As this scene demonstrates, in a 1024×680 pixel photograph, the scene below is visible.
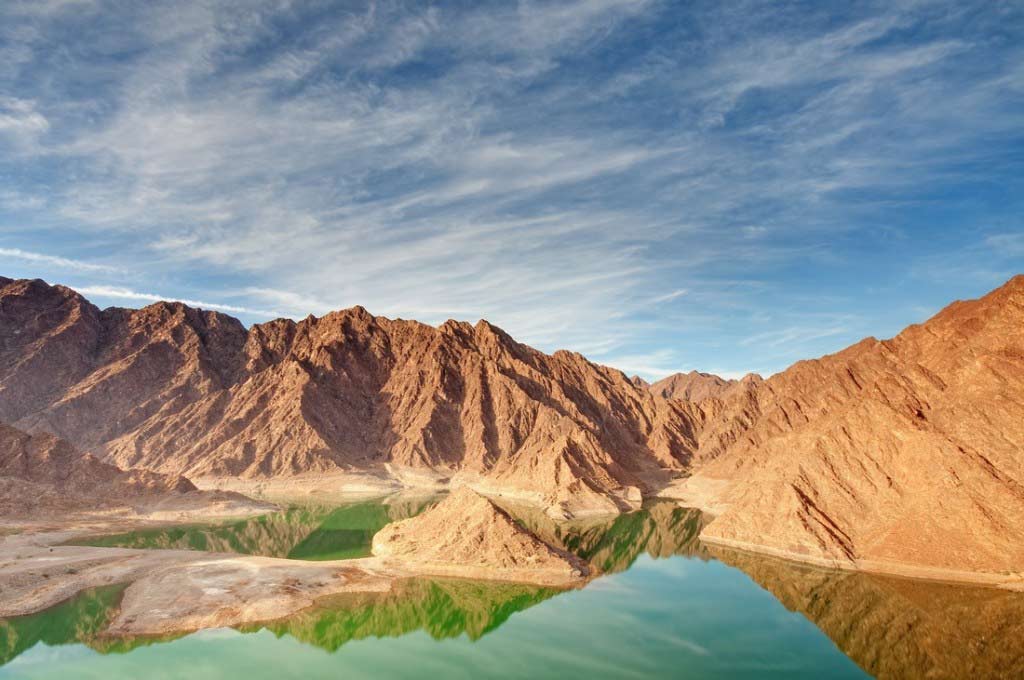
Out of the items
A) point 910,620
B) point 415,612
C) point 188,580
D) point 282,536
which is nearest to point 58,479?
point 282,536

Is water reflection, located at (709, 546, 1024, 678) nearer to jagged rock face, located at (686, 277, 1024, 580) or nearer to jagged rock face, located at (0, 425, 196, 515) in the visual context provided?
jagged rock face, located at (686, 277, 1024, 580)

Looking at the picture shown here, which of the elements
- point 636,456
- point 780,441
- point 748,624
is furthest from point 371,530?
point 636,456

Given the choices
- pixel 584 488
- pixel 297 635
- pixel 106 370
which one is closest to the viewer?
pixel 297 635

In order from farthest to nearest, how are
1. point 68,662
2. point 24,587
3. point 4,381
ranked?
point 4,381 → point 24,587 → point 68,662

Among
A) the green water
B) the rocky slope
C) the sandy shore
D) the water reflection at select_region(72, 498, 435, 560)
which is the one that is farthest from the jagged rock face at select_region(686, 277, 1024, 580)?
the rocky slope

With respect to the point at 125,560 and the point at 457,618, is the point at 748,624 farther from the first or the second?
the point at 125,560

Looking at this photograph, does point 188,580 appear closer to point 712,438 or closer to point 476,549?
point 476,549

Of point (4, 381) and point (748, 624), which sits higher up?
point (4, 381)
